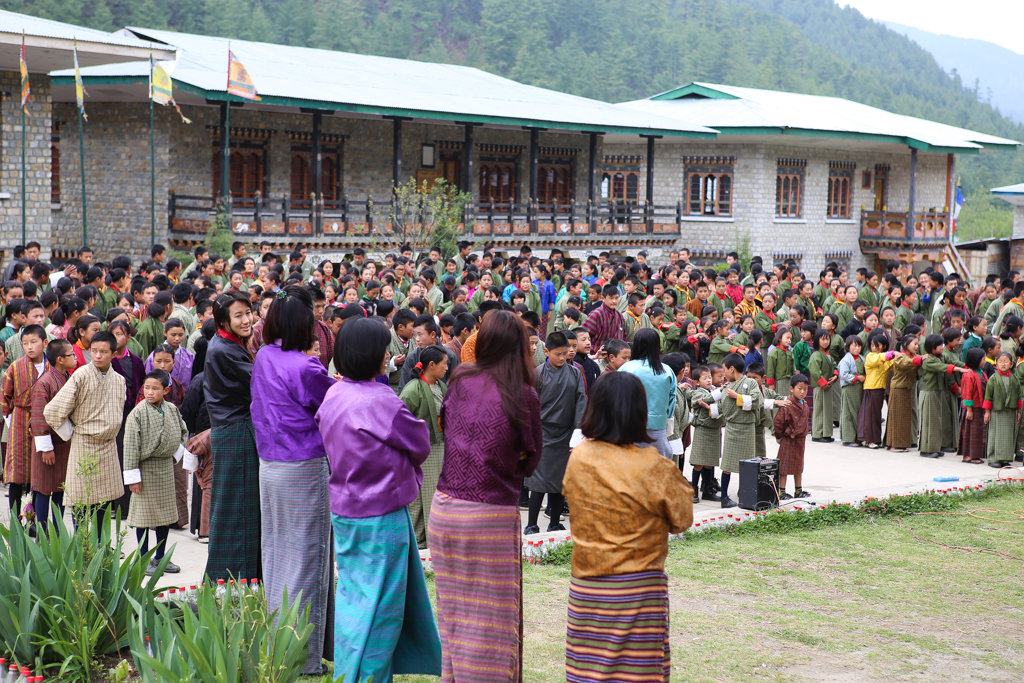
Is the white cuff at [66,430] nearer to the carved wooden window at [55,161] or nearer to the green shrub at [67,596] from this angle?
the green shrub at [67,596]

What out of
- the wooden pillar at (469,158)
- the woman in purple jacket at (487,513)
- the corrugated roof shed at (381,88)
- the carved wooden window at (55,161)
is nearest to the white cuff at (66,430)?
the woman in purple jacket at (487,513)

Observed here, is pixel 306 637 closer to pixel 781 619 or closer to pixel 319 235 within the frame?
pixel 781 619

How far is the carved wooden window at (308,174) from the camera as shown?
22.9 m

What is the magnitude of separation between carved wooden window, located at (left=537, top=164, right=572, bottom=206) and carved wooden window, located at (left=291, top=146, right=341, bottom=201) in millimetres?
6636

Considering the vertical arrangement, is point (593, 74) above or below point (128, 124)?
above

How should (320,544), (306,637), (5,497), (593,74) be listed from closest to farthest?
(306,637) → (320,544) → (5,497) → (593,74)

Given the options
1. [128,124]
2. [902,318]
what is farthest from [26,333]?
[128,124]

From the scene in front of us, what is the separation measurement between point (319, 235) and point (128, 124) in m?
4.67

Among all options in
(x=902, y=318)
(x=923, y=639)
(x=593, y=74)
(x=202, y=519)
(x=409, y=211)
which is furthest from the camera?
(x=593, y=74)

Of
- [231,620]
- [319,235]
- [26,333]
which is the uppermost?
[319,235]

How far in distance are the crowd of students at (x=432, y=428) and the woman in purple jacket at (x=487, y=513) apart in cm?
1

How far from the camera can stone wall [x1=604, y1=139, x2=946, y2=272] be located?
29.0 m

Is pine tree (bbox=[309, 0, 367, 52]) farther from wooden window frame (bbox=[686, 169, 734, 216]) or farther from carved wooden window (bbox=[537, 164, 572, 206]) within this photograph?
wooden window frame (bbox=[686, 169, 734, 216])

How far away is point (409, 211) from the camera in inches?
871
